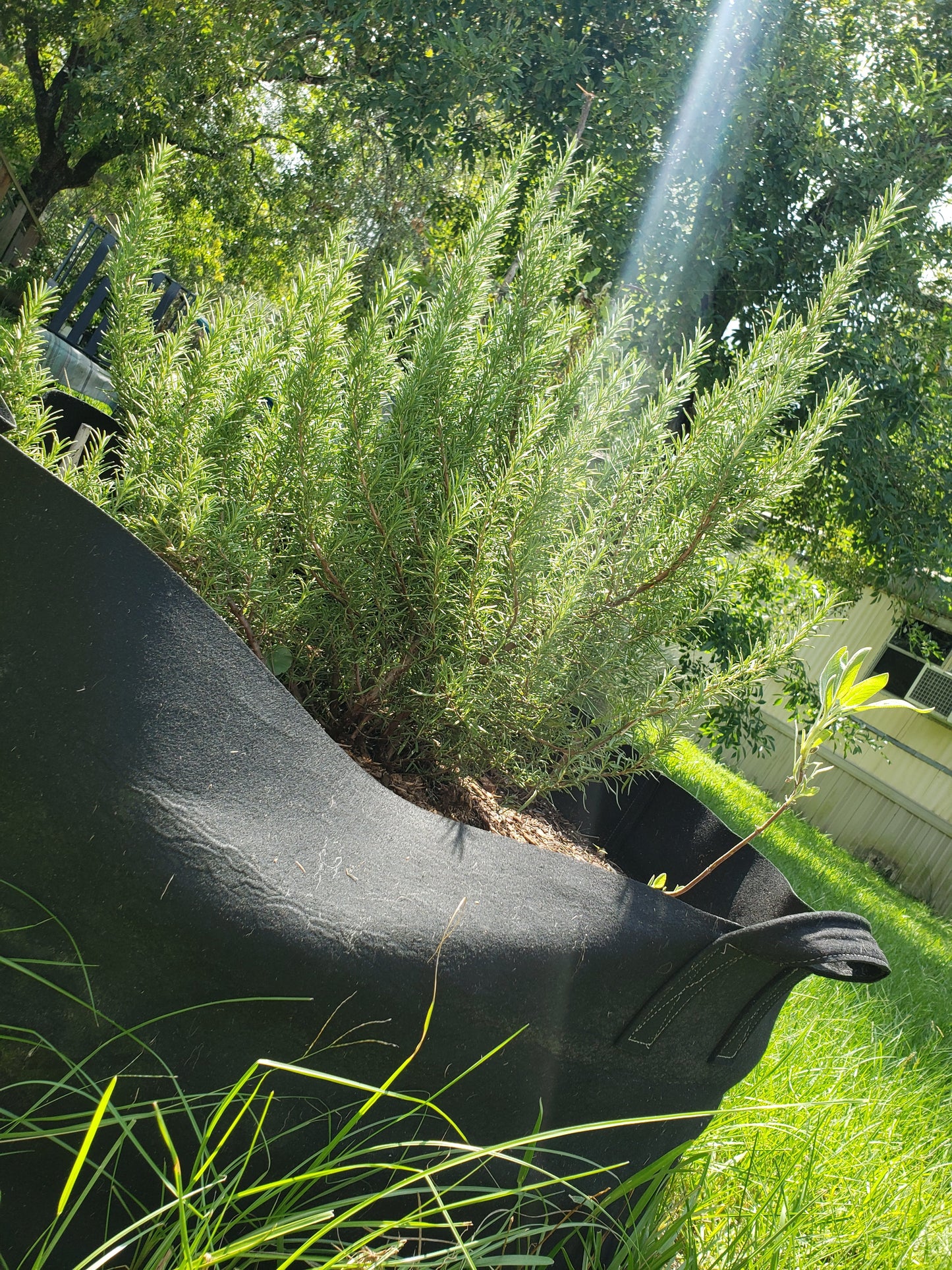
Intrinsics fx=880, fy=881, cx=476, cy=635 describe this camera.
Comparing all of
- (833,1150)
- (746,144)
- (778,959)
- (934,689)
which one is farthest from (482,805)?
(934,689)

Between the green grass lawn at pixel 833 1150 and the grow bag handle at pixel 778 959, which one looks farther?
the green grass lawn at pixel 833 1150

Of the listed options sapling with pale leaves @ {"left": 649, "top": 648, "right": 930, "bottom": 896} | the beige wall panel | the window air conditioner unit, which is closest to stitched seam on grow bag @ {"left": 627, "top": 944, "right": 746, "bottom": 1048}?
sapling with pale leaves @ {"left": 649, "top": 648, "right": 930, "bottom": 896}

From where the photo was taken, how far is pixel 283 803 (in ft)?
2.89

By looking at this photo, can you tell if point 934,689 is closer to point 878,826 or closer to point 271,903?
point 878,826

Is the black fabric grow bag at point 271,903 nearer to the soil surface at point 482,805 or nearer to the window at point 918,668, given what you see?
the soil surface at point 482,805

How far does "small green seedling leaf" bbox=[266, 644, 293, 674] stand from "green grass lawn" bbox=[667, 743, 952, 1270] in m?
0.82

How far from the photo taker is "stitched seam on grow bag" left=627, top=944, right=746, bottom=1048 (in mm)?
1020

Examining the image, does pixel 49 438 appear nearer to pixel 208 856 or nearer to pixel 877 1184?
pixel 208 856

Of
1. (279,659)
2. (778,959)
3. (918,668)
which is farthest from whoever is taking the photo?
(918,668)

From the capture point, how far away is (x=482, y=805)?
53.5 inches

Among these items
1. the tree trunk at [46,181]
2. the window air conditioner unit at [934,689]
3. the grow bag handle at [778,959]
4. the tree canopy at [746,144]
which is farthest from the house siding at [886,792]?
the tree trunk at [46,181]

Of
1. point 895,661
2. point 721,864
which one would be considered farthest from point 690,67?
point 895,661

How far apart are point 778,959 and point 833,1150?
1.02m

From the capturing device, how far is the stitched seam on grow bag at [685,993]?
1020mm
